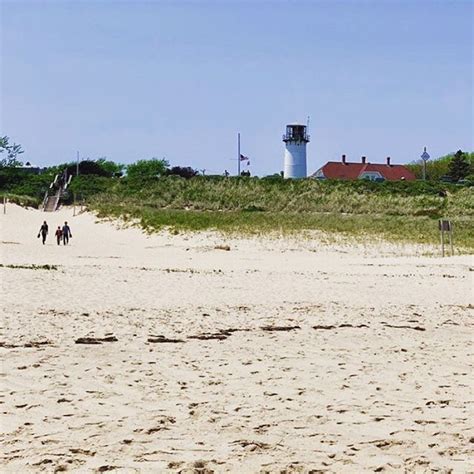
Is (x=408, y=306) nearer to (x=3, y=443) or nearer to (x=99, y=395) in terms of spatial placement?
(x=99, y=395)

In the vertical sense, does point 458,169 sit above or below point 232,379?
above

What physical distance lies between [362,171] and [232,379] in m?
80.6

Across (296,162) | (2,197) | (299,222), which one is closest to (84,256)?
(299,222)

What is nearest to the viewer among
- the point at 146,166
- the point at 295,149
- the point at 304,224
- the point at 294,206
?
the point at 304,224

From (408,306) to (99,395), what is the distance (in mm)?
8769

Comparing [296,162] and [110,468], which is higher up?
[296,162]

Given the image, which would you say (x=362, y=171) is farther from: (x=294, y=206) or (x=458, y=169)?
(x=294, y=206)

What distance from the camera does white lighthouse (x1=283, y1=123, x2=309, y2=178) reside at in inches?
2810

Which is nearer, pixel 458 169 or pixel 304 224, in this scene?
pixel 304 224

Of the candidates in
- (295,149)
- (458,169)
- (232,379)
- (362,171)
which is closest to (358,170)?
(362,171)

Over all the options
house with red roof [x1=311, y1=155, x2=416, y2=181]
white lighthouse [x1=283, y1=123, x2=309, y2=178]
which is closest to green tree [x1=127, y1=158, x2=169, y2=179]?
house with red roof [x1=311, y1=155, x2=416, y2=181]

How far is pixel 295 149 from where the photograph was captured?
71812 mm

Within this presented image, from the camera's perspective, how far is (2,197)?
161 ft

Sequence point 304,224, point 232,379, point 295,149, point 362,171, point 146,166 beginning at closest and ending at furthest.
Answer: point 232,379 → point 304,224 → point 295,149 → point 362,171 → point 146,166
